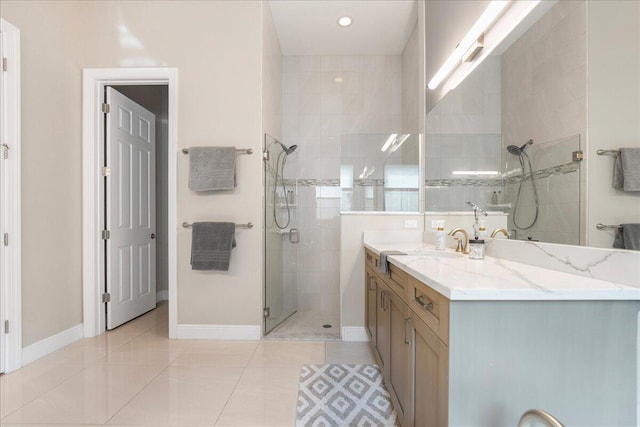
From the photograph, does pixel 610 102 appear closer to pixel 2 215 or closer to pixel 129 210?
pixel 2 215

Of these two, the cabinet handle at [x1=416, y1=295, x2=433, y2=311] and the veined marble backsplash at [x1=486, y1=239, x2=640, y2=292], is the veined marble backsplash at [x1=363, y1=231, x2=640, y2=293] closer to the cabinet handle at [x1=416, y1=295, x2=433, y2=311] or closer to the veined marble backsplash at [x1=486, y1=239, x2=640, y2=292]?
the veined marble backsplash at [x1=486, y1=239, x2=640, y2=292]

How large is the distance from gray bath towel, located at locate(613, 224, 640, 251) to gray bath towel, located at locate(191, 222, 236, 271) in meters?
2.38

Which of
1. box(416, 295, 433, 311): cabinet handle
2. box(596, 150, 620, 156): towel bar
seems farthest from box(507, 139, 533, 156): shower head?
box(416, 295, 433, 311): cabinet handle

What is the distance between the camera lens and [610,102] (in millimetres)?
1021

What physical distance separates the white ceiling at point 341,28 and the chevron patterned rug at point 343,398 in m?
3.15

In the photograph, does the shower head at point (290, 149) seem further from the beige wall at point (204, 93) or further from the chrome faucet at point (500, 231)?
the chrome faucet at point (500, 231)

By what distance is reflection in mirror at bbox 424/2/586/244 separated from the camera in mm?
1180

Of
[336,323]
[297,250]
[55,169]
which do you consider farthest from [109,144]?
[336,323]

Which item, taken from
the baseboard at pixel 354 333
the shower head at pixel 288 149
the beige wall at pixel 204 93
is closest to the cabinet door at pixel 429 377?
the baseboard at pixel 354 333

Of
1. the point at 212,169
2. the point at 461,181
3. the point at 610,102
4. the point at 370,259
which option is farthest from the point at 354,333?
the point at 610,102

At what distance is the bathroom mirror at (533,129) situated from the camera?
Answer: 1166mm

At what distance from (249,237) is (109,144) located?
5.07 feet

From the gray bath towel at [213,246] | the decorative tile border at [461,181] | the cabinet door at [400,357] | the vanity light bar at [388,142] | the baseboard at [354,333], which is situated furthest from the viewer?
the vanity light bar at [388,142]

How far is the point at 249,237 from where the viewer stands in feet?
9.22
